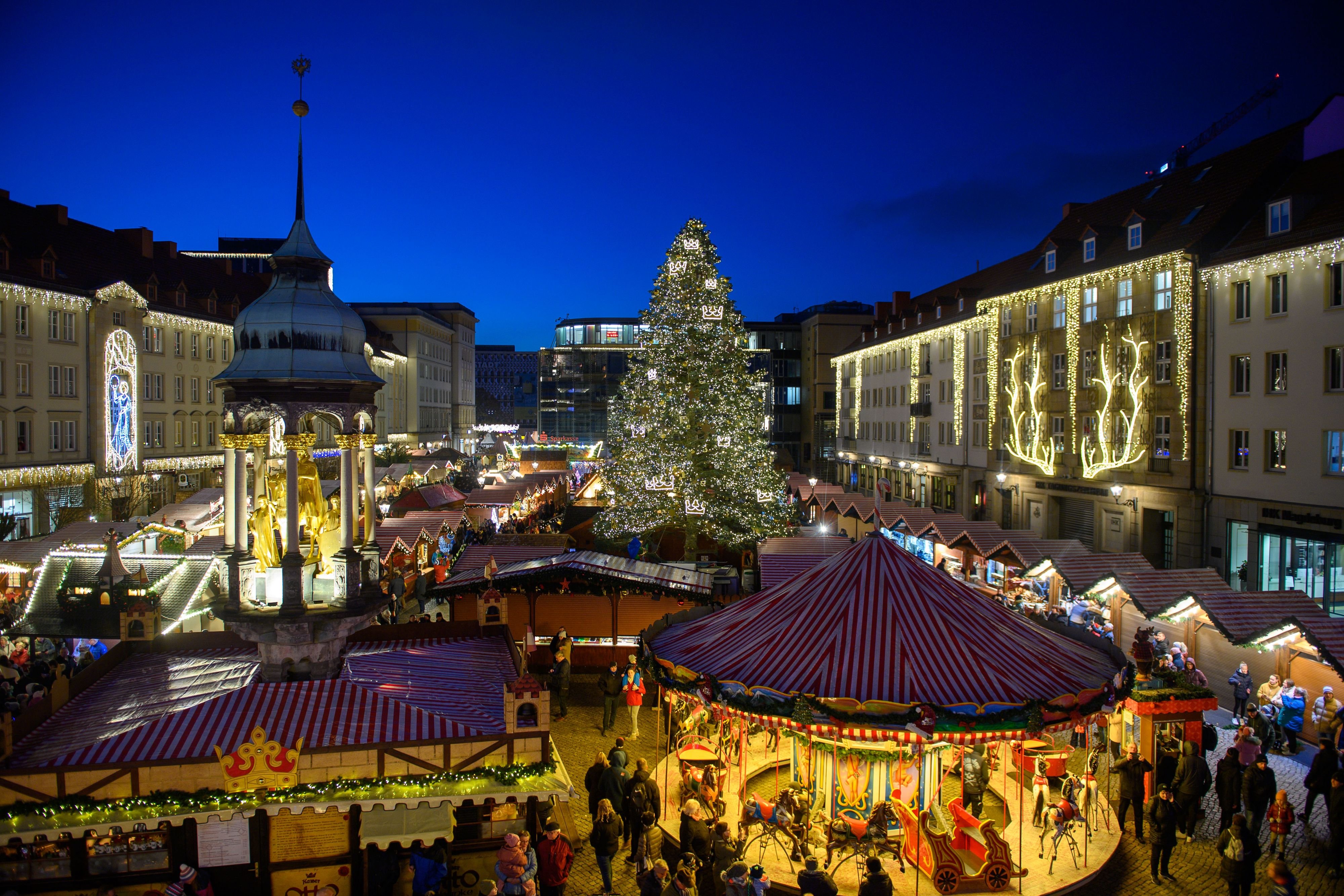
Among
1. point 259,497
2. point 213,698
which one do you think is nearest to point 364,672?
point 213,698

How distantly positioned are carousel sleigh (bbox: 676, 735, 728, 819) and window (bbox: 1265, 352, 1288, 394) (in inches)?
747

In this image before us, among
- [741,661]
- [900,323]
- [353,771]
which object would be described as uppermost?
[900,323]

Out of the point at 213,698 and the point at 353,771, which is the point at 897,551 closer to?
the point at 353,771

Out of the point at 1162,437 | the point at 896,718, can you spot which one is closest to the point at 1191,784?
the point at 896,718

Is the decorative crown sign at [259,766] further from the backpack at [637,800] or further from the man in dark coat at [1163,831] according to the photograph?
the man in dark coat at [1163,831]

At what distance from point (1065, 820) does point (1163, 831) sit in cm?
96

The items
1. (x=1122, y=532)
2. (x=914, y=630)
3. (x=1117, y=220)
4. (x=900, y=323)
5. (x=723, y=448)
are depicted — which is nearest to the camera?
(x=914, y=630)

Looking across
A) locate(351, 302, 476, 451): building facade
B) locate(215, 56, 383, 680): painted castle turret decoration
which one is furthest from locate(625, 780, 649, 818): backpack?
locate(351, 302, 476, 451): building facade

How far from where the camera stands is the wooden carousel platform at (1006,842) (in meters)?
9.24

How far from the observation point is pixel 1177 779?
1021cm

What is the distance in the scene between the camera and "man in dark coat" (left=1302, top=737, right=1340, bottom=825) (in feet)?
32.8

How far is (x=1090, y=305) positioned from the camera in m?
30.7

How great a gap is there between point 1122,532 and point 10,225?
4389 centimetres

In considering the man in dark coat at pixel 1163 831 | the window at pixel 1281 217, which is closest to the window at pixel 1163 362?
the window at pixel 1281 217
